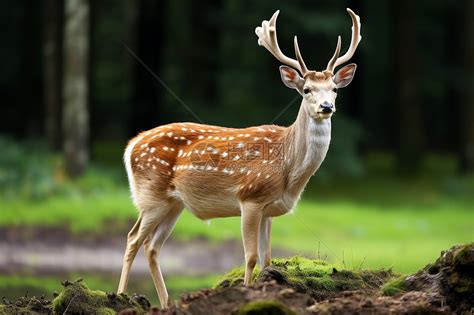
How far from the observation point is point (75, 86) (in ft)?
61.4

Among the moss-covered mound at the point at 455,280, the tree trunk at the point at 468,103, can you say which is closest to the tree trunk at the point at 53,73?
the tree trunk at the point at 468,103

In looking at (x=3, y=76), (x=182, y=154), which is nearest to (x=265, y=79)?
(x=3, y=76)

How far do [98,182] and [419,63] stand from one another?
49.5ft

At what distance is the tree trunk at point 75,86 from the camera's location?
18.6 m

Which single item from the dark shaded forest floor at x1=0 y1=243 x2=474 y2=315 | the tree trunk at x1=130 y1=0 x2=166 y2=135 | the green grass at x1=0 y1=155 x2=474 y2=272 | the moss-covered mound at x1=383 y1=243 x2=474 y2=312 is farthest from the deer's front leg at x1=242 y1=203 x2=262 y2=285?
the tree trunk at x1=130 y1=0 x2=166 y2=135

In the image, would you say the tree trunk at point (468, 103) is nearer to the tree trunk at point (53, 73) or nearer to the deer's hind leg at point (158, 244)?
the tree trunk at point (53, 73)

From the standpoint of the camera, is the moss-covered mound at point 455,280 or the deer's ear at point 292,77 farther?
the deer's ear at point 292,77

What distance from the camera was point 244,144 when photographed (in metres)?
8.29

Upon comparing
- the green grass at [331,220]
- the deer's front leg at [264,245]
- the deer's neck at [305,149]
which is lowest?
the green grass at [331,220]

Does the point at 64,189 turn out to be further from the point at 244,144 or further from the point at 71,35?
the point at 244,144

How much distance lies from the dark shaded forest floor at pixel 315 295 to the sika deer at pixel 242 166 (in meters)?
0.50

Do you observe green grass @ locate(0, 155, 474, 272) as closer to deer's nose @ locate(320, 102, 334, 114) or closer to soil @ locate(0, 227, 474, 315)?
soil @ locate(0, 227, 474, 315)

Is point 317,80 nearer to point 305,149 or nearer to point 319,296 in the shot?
point 305,149

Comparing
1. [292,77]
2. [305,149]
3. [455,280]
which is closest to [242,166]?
[305,149]
